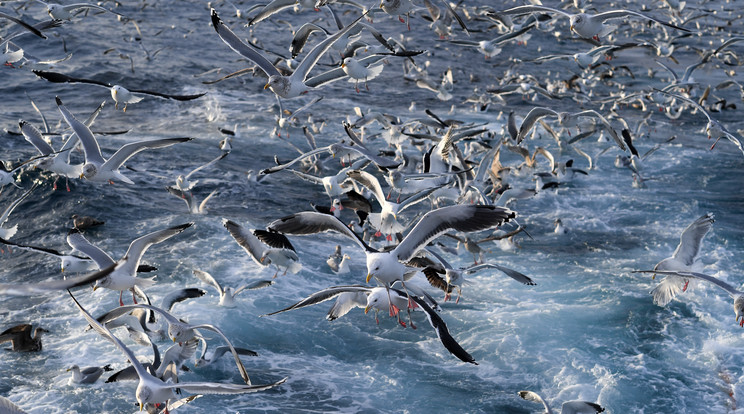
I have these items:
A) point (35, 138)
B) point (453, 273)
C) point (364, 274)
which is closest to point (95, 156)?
point (35, 138)

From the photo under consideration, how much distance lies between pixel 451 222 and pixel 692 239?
16.2 ft

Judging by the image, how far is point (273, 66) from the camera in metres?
10.8

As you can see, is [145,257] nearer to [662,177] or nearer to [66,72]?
[662,177]

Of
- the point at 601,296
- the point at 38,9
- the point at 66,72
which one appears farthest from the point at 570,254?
the point at 38,9

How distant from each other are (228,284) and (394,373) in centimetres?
428

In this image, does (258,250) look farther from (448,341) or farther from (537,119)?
(537,119)

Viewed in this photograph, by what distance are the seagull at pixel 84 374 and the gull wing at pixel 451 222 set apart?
4.65m

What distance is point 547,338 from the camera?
11984 millimetres

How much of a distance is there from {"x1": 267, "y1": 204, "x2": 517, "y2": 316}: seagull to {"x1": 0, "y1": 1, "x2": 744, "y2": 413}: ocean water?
252 cm

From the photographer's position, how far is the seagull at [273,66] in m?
10.4

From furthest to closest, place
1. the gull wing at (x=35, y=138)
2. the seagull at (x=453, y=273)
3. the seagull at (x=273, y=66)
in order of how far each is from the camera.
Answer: the gull wing at (x=35, y=138) < the seagull at (x=273, y=66) < the seagull at (x=453, y=273)

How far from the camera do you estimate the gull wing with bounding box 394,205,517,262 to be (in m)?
7.66

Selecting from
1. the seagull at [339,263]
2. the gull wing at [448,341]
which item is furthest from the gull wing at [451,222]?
the seagull at [339,263]

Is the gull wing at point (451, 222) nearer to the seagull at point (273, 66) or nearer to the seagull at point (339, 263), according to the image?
the seagull at point (273, 66)
